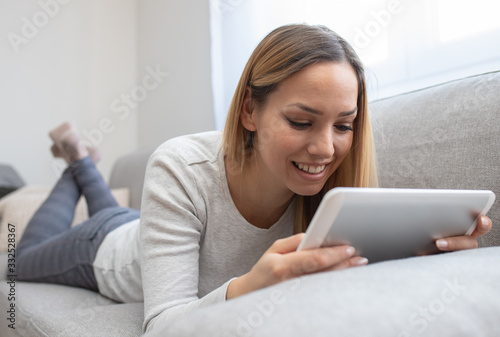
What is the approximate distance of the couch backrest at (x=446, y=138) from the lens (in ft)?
2.75

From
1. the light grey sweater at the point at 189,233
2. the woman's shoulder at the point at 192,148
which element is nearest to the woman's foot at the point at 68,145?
the light grey sweater at the point at 189,233

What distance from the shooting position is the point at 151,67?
3072mm

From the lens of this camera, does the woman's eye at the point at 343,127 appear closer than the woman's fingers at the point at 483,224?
No

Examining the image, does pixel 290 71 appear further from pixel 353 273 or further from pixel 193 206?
pixel 353 273

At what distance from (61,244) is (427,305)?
46.9 inches

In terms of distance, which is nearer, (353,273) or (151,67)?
(353,273)

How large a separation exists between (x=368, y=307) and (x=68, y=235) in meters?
1.17

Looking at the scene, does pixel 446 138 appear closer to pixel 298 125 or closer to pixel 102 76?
pixel 298 125

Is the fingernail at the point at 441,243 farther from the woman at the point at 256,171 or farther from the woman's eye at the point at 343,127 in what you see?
the woman's eye at the point at 343,127

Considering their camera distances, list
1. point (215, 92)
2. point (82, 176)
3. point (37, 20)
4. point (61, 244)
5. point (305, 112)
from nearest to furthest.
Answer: point (305, 112) → point (61, 244) → point (82, 176) → point (215, 92) → point (37, 20)

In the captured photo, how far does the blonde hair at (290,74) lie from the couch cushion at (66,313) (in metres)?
0.37

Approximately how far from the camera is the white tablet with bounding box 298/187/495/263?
0.44m

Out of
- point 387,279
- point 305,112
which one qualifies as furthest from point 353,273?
point 305,112

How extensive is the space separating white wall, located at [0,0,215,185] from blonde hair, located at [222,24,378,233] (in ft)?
5.60
